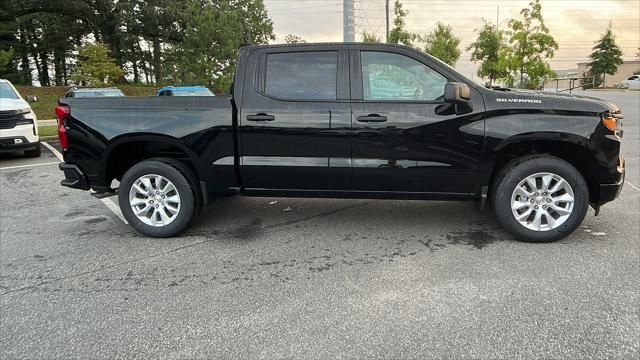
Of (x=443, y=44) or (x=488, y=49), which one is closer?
(x=488, y=49)

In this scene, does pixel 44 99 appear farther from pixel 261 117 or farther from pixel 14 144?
pixel 261 117

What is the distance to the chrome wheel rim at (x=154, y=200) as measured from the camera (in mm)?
4477

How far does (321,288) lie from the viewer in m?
3.33

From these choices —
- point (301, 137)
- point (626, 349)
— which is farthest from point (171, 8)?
point (626, 349)

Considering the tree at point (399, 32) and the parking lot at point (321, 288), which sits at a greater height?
the tree at point (399, 32)

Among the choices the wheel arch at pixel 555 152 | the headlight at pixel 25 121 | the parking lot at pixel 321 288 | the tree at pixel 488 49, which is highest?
the tree at pixel 488 49

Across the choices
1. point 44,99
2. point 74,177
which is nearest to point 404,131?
point 74,177

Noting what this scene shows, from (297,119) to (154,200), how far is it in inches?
66.9

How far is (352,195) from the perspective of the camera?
14.4ft

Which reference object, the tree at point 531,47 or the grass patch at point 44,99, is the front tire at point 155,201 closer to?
the tree at point 531,47

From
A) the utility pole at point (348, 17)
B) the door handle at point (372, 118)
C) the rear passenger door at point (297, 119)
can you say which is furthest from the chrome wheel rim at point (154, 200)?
the utility pole at point (348, 17)

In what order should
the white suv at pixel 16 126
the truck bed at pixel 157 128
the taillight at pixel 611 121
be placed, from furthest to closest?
the white suv at pixel 16 126 < the truck bed at pixel 157 128 < the taillight at pixel 611 121

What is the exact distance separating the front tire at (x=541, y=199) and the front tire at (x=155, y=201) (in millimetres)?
3055

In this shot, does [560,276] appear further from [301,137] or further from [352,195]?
[301,137]
